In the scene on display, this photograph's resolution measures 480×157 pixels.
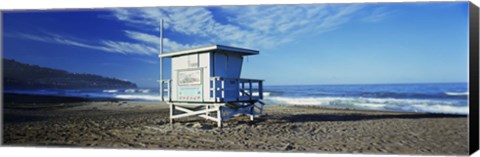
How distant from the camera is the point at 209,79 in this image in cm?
947

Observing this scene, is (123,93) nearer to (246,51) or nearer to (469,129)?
(246,51)

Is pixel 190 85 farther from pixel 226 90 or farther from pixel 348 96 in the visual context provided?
pixel 348 96

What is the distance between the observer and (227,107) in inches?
416

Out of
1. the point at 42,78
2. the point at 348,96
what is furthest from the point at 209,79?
the point at 348,96

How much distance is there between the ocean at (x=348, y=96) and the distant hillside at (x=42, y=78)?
1.46 ft

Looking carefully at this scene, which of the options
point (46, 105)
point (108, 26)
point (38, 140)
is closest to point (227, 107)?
point (108, 26)

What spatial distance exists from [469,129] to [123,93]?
16.0m

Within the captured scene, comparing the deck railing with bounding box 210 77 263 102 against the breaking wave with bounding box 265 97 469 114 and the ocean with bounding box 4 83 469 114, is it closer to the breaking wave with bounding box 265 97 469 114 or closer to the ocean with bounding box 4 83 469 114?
the ocean with bounding box 4 83 469 114

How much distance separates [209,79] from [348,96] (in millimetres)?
15250

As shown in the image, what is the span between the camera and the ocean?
15224mm

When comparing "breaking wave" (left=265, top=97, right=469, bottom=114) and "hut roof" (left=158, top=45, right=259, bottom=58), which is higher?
"hut roof" (left=158, top=45, right=259, bottom=58)

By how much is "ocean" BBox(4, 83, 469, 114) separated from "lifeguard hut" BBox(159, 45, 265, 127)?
15.7 ft

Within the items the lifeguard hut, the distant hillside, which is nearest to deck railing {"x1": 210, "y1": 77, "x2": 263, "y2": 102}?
the lifeguard hut

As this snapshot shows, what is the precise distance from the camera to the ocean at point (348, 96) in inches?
599
